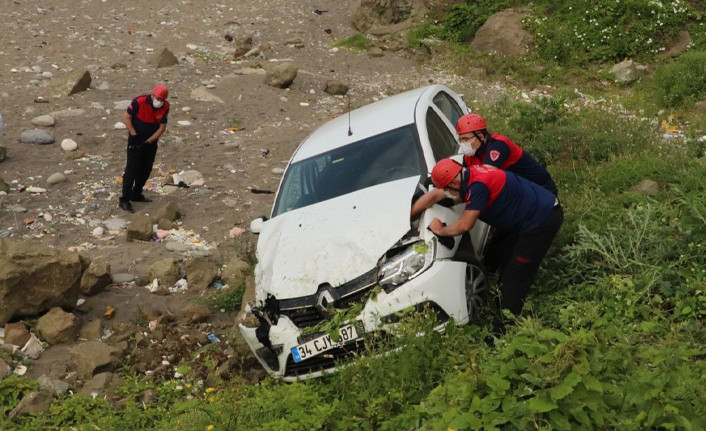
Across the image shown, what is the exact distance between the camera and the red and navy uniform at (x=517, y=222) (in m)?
5.45

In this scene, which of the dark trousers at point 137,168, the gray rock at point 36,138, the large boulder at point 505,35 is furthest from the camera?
the large boulder at point 505,35

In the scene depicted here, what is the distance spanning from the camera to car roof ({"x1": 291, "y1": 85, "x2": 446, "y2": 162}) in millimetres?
6840

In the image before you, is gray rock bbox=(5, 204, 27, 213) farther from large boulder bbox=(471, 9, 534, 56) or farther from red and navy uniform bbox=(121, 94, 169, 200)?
large boulder bbox=(471, 9, 534, 56)

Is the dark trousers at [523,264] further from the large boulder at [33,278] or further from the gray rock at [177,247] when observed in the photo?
the gray rock at [177,247]

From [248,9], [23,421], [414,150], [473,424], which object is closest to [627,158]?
[414,150]

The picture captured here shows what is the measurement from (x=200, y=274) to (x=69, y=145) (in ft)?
17.1

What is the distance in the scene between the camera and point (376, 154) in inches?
258

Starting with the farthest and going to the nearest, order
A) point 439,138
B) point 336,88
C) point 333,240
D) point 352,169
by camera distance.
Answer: point 336,88 → point 439,138 → point 352,169 → point 333,240

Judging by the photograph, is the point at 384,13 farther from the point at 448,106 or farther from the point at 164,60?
the point at 448,106

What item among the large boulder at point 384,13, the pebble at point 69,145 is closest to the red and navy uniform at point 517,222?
the pebble at point 69,145

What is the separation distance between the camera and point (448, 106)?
7863 millimetres

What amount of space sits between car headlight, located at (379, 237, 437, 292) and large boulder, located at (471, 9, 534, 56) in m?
11.6

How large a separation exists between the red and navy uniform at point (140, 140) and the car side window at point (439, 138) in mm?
4301

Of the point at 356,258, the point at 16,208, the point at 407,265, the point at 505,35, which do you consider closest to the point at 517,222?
the point at 407,265
